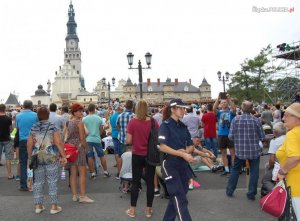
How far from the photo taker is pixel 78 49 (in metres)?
159

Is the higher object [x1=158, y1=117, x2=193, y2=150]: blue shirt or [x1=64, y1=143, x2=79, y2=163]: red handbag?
[x1=158, y1=117, x2=193, y2=150]: blue shirt

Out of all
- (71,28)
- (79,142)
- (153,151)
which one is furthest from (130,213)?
(71,28)

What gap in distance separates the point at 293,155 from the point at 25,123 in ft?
20.3

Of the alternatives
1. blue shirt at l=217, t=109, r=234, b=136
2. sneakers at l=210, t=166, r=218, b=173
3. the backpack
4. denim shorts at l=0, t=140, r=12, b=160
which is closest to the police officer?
the backpack

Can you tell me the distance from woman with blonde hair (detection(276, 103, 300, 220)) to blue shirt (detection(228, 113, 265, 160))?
2877mm

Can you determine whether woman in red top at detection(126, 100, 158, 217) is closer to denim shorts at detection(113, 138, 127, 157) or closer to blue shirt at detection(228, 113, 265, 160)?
blue shirt at detection(228, 113, 265, 160)

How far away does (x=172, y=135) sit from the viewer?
4867 mm

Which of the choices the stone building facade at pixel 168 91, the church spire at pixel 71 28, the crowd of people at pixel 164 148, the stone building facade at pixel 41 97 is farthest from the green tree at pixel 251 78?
the church spire at pixel 71 28

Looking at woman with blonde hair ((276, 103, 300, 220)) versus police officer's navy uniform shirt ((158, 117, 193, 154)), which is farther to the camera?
police officer's navy uniform shirt ((158, 117, 193, 154))

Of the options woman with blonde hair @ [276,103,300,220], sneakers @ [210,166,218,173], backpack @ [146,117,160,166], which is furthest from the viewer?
sneakers @ [210,166,218,173]

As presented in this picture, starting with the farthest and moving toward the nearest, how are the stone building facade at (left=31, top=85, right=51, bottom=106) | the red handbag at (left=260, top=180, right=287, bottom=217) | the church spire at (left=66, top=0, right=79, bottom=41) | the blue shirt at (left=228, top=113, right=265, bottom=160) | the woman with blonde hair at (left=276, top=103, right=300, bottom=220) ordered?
the church spire at (left=66, top=0, right=79, bottom=41) < the stone building facade at (left=31, top=85, right=51, bottom=106) < the blue shirt at (left=228, top=113, right=265, bottom=160) < the red handbag at (left=260, top=180, right=287, bottom=217) < the woman with blonde hair at (left=276, top=103, right=300, bottom=220)

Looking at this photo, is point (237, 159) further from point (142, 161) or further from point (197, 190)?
point (142, 161)

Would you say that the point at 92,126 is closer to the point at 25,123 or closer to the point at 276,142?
the point at 25,123

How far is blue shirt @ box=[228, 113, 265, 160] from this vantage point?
6.96 m
